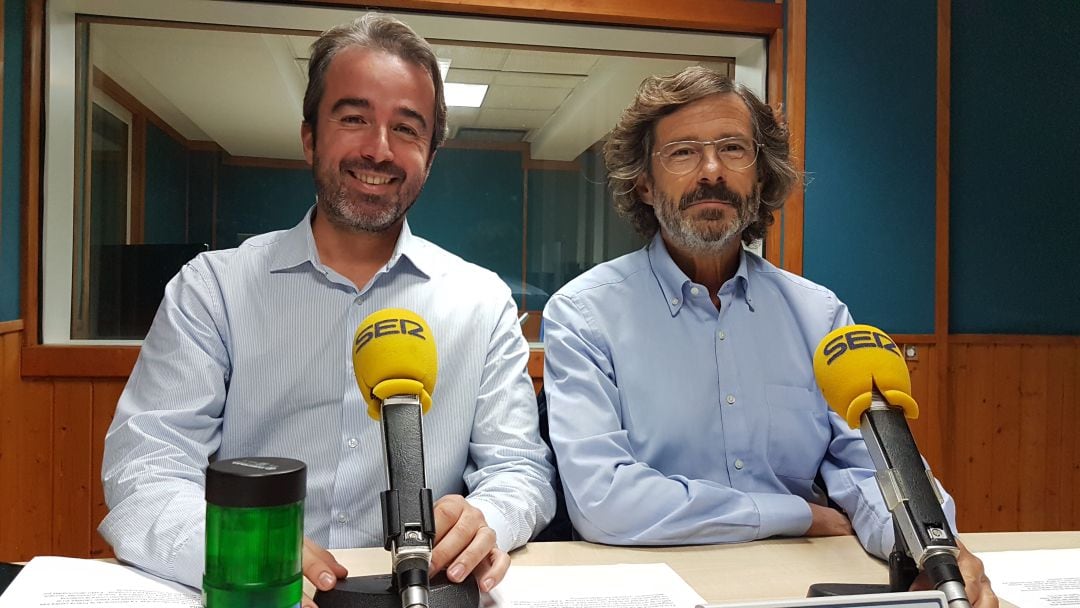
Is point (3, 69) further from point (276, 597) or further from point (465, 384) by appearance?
point (276, 597)

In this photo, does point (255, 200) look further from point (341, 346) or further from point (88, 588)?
point (88, 588)

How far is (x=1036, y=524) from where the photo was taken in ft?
11.1

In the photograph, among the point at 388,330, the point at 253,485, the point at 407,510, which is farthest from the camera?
the point at 388,330

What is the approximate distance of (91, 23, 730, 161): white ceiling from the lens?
2.94 meters

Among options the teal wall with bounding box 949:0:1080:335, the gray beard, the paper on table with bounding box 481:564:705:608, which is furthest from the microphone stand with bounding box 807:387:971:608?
the teal wall with bounding box 949:0:1080:335

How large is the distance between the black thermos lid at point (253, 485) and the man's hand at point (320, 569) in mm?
406

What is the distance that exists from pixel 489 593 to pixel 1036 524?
325 centimetres

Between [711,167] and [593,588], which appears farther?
[711,167]

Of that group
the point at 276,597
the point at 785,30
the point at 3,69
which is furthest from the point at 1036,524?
the point at 3,69

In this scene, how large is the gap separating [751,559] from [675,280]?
0.63 meters

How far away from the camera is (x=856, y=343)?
2.89 ft

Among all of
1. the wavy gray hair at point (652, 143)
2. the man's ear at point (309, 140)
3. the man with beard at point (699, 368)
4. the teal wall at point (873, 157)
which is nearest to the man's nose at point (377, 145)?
the man's ear at point (309, 140)

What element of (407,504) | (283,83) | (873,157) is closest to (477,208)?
(283,83)

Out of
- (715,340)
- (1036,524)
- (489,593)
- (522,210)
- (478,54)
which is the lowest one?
(1036,524)
